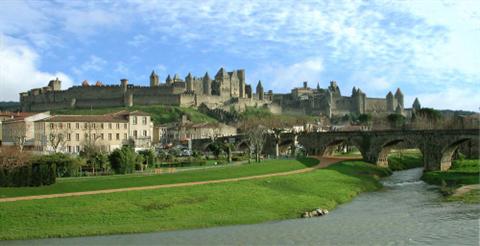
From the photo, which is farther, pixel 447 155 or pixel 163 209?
pixel 447 155

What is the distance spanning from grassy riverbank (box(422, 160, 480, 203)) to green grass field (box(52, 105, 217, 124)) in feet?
306

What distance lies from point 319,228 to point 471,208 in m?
13.7

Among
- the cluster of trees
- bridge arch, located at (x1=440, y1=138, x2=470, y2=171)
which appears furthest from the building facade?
the cluster of trees

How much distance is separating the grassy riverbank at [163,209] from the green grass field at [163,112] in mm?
112136

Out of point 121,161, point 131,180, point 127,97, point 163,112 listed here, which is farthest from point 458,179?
point 127,97

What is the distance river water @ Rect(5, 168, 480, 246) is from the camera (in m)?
28.5

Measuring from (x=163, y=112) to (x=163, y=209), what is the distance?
130 metres

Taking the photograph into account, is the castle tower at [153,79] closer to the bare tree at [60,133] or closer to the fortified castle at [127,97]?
the fortified castle at [127,97]

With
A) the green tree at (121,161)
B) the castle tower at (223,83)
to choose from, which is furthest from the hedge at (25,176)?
the castle tower at (223,83)

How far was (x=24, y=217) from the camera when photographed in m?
31.3

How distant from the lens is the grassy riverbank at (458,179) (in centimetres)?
4565

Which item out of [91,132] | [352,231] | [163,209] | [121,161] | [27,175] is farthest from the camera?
[91,132]

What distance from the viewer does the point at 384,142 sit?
85.3 m

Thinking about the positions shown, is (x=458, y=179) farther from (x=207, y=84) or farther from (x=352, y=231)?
(x=207, y=84)
